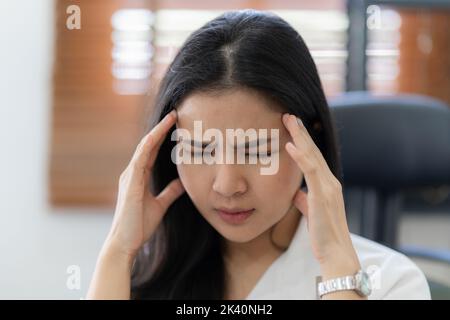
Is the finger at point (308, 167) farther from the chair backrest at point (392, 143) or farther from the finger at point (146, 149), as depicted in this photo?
the chair backrest at point (392, 143)

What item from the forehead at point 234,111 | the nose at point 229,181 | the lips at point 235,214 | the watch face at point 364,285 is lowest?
the watch face at point 364,285

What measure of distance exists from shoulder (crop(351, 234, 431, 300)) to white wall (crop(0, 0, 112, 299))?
30 cm

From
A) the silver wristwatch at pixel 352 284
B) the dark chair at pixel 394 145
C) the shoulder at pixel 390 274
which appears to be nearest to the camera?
the silver wristwatch at pixel 352 284

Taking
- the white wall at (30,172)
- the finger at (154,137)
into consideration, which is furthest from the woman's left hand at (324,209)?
the white wall at (30,172)

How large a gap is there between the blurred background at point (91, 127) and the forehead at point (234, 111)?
0.11 m

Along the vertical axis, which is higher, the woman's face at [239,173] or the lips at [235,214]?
the woman's face at [239,173]

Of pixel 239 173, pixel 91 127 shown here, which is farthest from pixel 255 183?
pixel 91 127

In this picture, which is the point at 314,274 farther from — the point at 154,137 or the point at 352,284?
the point at 154,137

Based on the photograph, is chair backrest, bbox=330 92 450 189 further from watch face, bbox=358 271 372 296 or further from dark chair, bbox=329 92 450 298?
watch face, bbox=358 271 372 296

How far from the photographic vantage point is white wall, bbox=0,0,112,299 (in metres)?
0.64

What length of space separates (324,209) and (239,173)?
9 cm

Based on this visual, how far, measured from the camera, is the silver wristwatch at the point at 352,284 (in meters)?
0.55

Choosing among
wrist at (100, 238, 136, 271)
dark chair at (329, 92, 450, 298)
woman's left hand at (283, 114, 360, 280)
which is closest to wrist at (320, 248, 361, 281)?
woman's left hand at (283, 114, 360, 280)
